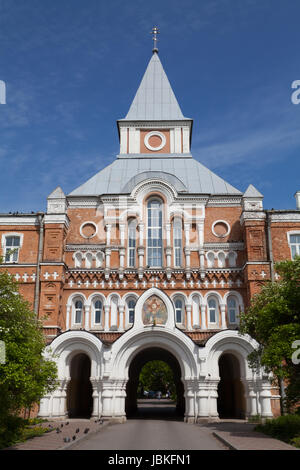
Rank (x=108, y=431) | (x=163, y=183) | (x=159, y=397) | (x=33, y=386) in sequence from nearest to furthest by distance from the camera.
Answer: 1. (x=33, y=386)
2. (x=108, y=431)
3. (x=163, y=183)
4. (x=159, y=397)

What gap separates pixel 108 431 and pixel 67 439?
4849 millimetres

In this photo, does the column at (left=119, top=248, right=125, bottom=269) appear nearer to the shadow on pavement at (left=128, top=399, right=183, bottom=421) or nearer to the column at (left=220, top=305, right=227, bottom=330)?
the column at (left=220, top=305, right=227, bottom=330)

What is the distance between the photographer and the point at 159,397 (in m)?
76.9

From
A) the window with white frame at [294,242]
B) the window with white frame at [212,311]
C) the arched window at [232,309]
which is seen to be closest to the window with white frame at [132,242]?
the window with white frame at [212,311]

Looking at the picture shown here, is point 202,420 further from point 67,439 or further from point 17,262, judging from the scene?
point 17,262

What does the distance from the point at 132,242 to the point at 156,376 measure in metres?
42.8

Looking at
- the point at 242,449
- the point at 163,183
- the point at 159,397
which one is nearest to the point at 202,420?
the point at 242,449

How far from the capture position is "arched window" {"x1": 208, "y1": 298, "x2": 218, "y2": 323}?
3031 cm

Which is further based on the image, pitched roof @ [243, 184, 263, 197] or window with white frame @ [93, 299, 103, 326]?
pitched roof @ [243, 184, 263, 197]

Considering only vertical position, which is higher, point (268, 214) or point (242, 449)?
point (268, 214)

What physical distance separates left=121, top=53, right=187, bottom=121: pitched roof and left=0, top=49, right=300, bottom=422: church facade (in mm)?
6846

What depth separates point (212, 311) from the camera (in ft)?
100.0

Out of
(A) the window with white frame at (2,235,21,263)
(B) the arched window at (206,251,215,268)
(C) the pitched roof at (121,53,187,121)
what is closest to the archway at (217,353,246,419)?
(B) the arched window at (206,251,215,268)

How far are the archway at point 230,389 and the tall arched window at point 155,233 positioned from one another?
7.68 meters
